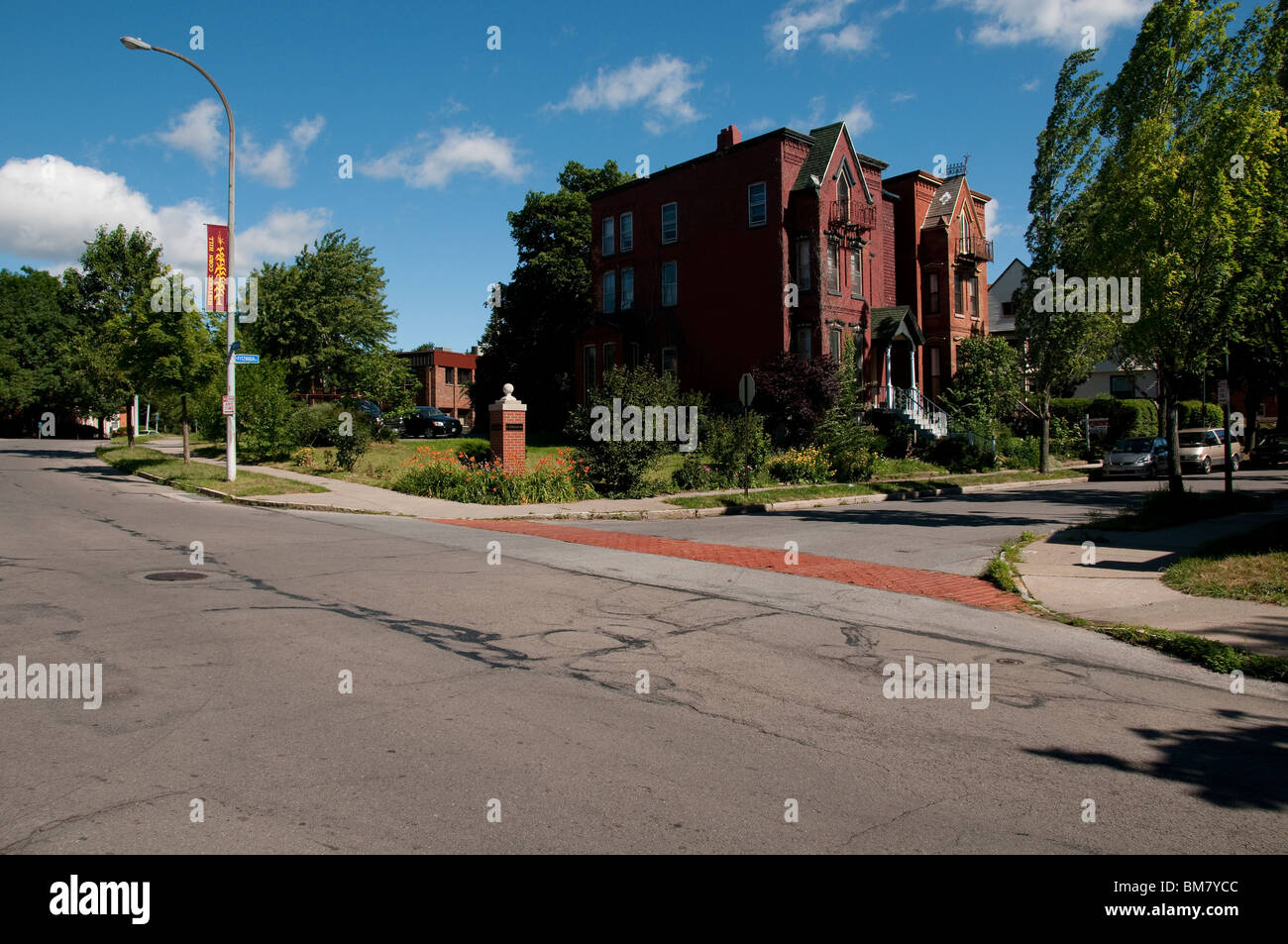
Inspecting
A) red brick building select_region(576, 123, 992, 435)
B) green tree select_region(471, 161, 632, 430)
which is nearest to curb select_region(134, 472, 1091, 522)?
red brick building select_region(576, 123, 992, 435)

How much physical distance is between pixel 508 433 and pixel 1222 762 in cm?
1802

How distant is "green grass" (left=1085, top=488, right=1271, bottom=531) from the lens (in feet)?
52.5

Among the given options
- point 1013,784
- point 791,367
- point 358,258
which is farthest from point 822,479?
point 358,258

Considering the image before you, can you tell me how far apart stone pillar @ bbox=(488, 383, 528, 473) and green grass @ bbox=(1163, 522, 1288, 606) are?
14675 millimetres

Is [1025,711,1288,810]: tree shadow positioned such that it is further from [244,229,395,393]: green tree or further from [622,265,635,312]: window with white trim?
[244,229,395,393]: green tree

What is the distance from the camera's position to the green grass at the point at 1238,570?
31.5ft

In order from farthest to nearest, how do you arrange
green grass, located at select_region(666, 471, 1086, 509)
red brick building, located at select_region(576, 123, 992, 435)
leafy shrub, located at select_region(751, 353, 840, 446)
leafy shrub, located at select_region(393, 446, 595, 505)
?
red brick building, located at select_region(576, 123, 992, 435) < leafy shrub, located at select_region(751, 353, 840, 446) < green grass, located at select_region(666, 471, 1086, 509) < leafy shrub, located at select_region(393, 446, 595, 505)

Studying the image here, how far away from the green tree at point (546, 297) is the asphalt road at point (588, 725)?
129 feet

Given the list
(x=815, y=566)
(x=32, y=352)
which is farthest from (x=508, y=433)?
(x=32, y=352)

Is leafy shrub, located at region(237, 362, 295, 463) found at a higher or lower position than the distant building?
lower

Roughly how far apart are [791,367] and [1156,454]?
15199 millimetres

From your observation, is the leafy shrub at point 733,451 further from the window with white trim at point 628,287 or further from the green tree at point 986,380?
the window with white trim at point 628,287
